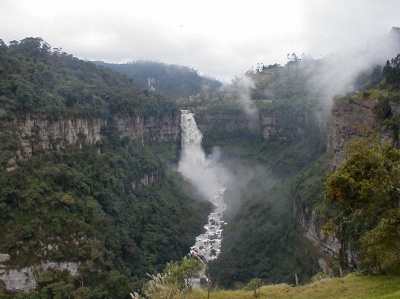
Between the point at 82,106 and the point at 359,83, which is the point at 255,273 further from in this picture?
the point at 359,83

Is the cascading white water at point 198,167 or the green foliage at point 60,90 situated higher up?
the green foliage at point 60,90

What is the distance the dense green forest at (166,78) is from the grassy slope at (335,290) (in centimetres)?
11926

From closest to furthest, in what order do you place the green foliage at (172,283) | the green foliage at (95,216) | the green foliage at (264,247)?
the green foliage at (172,283)
the green foliage at (95,216)
the green foliage at (264,247)

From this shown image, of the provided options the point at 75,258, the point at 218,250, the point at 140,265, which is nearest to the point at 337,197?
the point at 75,258

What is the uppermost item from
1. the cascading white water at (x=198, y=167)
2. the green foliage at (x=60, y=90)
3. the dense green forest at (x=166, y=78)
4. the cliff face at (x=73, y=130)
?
the dense green forest at (x=166, y=78)

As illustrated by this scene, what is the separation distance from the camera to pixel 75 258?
3086cm

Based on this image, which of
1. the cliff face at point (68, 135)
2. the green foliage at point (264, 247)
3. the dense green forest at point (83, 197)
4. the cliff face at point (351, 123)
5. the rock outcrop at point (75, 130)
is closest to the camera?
the cliff face at point (68, 135)

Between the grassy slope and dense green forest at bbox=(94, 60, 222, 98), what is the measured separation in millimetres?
119256

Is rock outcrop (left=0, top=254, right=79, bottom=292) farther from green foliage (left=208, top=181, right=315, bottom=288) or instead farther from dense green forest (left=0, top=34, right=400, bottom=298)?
green foliage (left=208, top=181, right=315, bottom=288)

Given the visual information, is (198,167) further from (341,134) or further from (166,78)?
(166,78)

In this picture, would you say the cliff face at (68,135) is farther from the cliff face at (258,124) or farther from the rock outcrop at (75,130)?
the cliff face at (258,124)

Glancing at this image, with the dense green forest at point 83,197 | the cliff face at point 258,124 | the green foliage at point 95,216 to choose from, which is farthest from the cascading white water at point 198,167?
the green foliage at point 95,216

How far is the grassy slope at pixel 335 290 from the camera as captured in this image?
1367cm

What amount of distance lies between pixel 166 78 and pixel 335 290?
14752 cm
